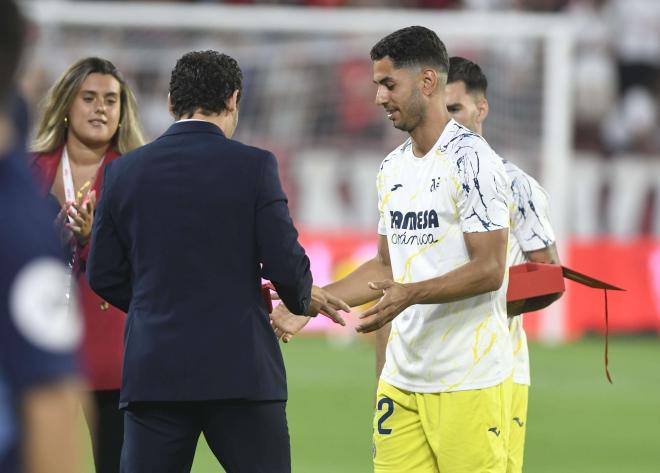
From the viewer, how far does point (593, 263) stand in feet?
52.9

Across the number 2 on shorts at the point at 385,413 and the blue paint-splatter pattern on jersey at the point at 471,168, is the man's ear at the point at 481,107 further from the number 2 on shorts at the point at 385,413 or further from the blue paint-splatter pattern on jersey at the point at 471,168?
the number 2 on shorts at the point at 385,413

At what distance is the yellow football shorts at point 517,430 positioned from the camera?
532 cm

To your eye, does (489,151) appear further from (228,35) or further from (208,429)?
(228,35)

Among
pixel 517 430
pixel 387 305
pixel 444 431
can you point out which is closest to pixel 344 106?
pixel 517 430

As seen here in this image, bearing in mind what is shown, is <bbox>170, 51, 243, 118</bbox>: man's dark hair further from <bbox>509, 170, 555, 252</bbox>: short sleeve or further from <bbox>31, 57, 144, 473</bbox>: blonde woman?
<bbox>509, 170, 555, 252</bbox>: short sleeve

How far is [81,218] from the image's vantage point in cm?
522

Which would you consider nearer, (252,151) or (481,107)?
(252,151)

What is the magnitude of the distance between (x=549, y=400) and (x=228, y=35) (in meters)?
6.69

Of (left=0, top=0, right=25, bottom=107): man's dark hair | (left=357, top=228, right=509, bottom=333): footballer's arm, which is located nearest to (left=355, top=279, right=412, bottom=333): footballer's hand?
(left=357, top=228, right=509, bottom=333): footballer's arm

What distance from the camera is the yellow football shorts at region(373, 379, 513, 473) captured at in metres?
4.79

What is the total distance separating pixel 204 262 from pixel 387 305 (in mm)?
712

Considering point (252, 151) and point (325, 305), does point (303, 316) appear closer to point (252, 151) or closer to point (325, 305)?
point (325, 305)

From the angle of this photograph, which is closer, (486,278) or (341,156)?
(486,278)

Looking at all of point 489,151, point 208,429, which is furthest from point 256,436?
point 489,151
